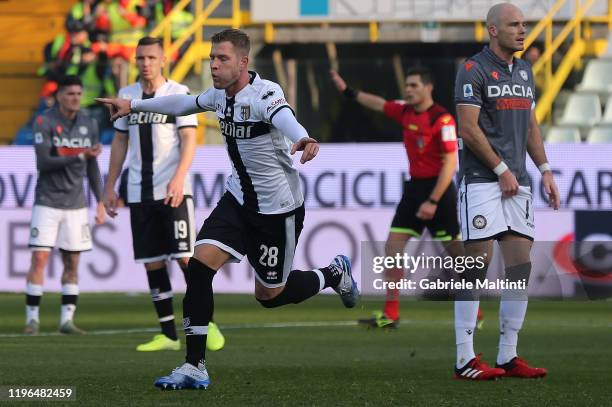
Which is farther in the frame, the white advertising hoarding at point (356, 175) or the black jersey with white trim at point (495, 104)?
the white advertising hoarding at point (356, 175)

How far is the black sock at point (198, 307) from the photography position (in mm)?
7230

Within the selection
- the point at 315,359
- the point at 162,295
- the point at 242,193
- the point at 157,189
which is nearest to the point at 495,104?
the point at 242,193

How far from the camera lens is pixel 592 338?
36.3 ft

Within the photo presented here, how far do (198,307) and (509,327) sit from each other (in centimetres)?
187

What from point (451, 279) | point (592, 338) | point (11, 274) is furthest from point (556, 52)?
point (451, 279)

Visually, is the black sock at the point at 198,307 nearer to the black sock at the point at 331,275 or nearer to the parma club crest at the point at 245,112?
the parma club crest at the point at 245,112

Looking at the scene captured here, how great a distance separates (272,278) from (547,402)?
71.9 inches

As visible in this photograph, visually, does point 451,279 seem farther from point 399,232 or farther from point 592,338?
point 399,232

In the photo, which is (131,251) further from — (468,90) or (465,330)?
(468,90)

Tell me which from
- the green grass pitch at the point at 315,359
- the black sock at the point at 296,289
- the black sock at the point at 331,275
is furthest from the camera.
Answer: the black sock at the point at 331,275

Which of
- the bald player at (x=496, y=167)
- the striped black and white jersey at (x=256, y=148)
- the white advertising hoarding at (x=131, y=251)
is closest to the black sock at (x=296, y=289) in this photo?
the striped black and white jersey at (x=256, y=148)

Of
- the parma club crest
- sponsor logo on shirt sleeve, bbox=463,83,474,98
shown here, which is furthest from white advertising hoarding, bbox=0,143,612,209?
the parma club crest

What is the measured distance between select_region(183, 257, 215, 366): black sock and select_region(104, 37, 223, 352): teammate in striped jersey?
8.69 ft

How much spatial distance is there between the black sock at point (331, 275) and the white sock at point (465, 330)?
841 millimetres
